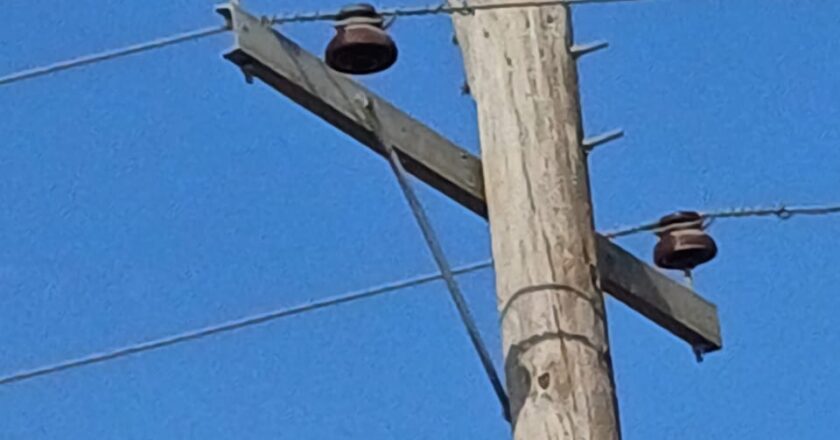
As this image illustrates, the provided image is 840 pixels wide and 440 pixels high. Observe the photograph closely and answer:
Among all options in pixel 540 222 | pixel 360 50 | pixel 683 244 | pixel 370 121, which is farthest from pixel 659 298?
pixel 360 50

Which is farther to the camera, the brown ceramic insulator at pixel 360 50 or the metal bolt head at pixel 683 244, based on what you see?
the metal bolt head at pixel 683 244

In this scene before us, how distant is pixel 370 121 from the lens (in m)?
6.30

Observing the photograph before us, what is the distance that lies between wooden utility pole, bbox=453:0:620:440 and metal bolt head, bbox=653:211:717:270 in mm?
582

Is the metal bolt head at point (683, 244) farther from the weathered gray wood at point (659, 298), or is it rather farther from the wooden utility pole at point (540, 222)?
the wooden utility pole at point (540, 222)

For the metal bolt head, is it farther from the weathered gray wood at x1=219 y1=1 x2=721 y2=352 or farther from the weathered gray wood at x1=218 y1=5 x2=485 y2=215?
the weathered gray wood at x1=218 y1=5 x2=485 y2=215

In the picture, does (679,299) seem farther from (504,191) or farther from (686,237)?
(504,191)

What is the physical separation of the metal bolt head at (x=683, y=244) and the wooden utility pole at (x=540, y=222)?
0.58 m

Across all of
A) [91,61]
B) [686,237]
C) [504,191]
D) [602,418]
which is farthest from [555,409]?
[91,61]

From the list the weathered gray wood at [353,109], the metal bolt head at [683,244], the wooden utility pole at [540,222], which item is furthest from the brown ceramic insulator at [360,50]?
the metal bolt head at [683,244]

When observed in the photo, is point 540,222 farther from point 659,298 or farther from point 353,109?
point 659,298

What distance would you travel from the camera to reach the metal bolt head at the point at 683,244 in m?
6.65

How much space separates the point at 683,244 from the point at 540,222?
81cm

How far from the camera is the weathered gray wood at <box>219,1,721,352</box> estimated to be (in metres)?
6.11

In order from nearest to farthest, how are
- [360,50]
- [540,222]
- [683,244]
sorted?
1. [540,222]
2. [360,50]
3. [683,244]
